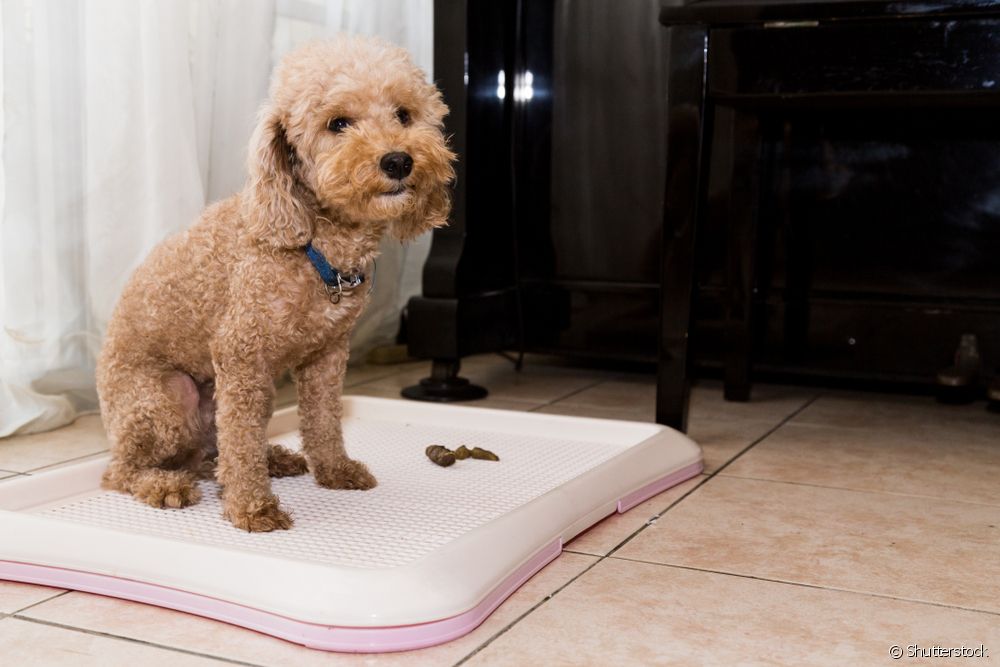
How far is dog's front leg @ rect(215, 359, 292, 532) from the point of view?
1.40 meters

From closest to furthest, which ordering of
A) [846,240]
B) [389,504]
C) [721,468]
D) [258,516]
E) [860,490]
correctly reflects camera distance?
1. [258,516]
2. [389,504]
3. [860,490]
4. [721,468]
5. [846,240]

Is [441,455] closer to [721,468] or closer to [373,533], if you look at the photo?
[373,533]

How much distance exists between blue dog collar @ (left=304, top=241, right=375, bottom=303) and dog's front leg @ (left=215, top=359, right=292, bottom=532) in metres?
0.15

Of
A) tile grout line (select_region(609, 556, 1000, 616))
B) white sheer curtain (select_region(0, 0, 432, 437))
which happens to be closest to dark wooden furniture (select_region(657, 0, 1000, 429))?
tile grout line (select_region(609, 556, 1000, 616))

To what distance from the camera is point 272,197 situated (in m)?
1.37

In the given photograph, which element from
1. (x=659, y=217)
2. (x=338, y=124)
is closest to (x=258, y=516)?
(x=338, y=124)

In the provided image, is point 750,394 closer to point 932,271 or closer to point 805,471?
point 932,271

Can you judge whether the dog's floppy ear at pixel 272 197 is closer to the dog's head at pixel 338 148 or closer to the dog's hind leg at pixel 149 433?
the dog's head at pixel 338 148

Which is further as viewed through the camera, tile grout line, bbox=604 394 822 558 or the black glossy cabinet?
the black glossy cabinet

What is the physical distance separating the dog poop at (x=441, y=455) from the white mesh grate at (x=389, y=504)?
0.04 ft

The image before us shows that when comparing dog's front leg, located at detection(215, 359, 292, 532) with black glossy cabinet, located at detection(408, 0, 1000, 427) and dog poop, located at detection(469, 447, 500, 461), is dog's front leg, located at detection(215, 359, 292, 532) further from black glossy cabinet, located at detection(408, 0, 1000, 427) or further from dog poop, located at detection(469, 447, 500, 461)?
black glossy cabinet, located at detection(408, 0, 1000, 427)

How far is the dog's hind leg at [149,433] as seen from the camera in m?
1.49

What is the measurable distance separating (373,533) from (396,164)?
0.48 metres

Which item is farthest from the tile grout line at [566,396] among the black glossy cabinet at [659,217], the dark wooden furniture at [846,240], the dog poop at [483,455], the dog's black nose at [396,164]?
the dog's black nose at [396,164]
